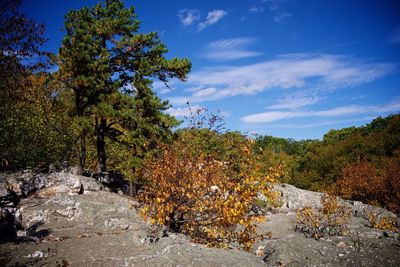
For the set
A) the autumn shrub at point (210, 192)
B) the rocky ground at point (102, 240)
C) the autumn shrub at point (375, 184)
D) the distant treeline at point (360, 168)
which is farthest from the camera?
the distant treeline at point (360, 168)

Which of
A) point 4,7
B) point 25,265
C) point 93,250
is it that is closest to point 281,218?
point 93,250

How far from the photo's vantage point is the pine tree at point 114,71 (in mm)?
18406

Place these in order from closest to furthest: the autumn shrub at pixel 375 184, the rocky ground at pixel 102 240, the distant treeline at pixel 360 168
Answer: the rocky ground at pixel 102 240 → the autumn shrub at pixel 375 184 → the distant treeline at pixel 360 168

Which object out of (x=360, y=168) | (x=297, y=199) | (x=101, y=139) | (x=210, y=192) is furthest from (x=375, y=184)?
(x=210, y=192)

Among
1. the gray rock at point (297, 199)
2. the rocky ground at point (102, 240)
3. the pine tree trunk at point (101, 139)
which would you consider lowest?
the gray rock at point (297, 199)

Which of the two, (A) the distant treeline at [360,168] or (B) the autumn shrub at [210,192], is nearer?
(B) the autumn shrub at [210,192]

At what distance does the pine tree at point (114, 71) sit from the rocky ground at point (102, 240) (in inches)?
161

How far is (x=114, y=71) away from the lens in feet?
66.8

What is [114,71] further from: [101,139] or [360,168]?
[360,168]

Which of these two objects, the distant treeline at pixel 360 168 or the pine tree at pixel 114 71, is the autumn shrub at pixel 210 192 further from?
the distant treeline at pixel 360 168

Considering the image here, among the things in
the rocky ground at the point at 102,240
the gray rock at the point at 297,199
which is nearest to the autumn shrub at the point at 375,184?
the gray rock at the point at 297,199

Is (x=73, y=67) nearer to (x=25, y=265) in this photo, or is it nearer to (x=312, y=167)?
(x=25, y=265)

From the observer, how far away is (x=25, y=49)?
12.6m

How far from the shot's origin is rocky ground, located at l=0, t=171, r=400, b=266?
30.6ft
